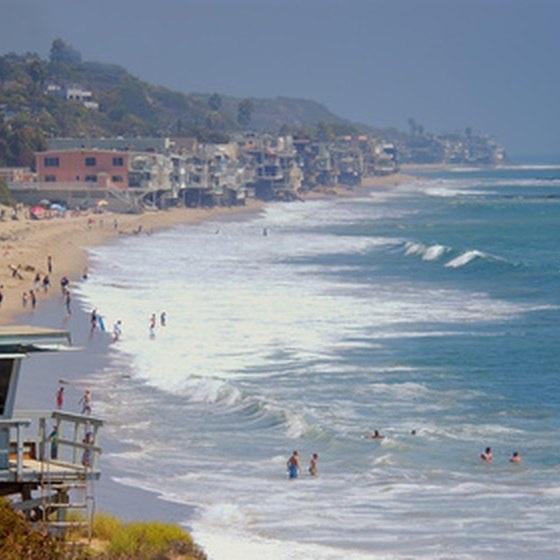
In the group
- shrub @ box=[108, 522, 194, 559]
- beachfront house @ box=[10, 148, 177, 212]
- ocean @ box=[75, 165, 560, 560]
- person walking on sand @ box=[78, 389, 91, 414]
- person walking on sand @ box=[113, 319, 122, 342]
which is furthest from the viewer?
beachfront house @ box=[10, 148, 177, 212]

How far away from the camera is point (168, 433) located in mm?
35000

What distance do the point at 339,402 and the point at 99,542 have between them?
20.6 metres

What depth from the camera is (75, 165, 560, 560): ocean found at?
27047 millimetres

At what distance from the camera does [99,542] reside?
1888 centimetres

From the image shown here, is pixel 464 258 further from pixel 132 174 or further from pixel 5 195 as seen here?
pixel 132 174

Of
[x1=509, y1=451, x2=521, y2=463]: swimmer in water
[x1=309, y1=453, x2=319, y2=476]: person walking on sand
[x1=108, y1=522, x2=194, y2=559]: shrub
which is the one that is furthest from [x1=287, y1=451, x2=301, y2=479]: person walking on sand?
[x1=108, y1=522, x2=194, y2=559]: shrub

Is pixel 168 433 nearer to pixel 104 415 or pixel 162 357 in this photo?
pixel 104 415

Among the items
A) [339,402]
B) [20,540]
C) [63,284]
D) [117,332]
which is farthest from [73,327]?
[20,540]

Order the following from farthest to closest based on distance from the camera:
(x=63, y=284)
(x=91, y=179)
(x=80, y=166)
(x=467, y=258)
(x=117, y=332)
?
(x=91, y=179), (x=80, y=166), (x=467, y=258), (x=63, y=284), (x=117, y=332)

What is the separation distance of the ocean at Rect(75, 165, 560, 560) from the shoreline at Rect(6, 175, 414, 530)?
0.52 meters

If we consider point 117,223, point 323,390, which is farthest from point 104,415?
point 117,223

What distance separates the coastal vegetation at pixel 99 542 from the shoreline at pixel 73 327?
231 centimetres

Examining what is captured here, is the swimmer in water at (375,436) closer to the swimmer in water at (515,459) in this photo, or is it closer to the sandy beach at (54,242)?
the swimmer in water at (515,459)

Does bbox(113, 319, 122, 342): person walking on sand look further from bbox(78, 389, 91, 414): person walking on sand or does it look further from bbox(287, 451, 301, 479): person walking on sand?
bbox(287, 451, 301, 479): person walking on sand
